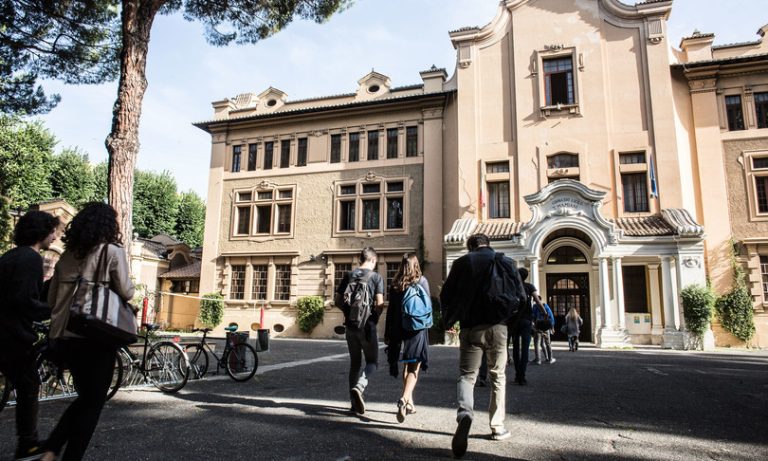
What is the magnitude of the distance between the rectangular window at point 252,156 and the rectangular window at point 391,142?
753 centimetres

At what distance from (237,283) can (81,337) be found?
23.1 meters

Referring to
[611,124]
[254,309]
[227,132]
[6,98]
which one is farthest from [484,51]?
[6,98]

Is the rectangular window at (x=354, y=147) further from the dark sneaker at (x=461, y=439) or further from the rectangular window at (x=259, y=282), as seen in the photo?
the dark sneaker at (x=461, y=439)

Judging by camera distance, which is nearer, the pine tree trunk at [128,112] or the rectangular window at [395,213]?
the pine tree trunk at [128,112]

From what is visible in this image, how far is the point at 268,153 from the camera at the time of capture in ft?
87.1

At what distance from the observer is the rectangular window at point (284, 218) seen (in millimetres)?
25266

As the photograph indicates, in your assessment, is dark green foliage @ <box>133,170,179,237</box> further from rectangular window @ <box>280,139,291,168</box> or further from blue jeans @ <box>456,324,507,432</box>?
blue jeans @ <box>456,324,507,432</box>

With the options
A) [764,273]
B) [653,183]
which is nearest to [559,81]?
[653,183]

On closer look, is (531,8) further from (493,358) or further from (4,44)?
(493,358)

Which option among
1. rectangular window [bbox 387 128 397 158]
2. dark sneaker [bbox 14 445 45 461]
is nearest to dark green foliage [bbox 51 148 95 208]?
rectangular window [bbox 387 128 397 158]

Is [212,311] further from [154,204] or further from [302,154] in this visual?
[154,204]

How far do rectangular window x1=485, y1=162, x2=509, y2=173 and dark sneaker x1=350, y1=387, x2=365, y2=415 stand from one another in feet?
57.3

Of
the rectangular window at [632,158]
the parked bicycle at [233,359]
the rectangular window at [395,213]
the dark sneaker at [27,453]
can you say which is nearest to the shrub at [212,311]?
the rectangular window at [395,213]

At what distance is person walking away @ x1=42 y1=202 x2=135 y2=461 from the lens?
10.1ft
